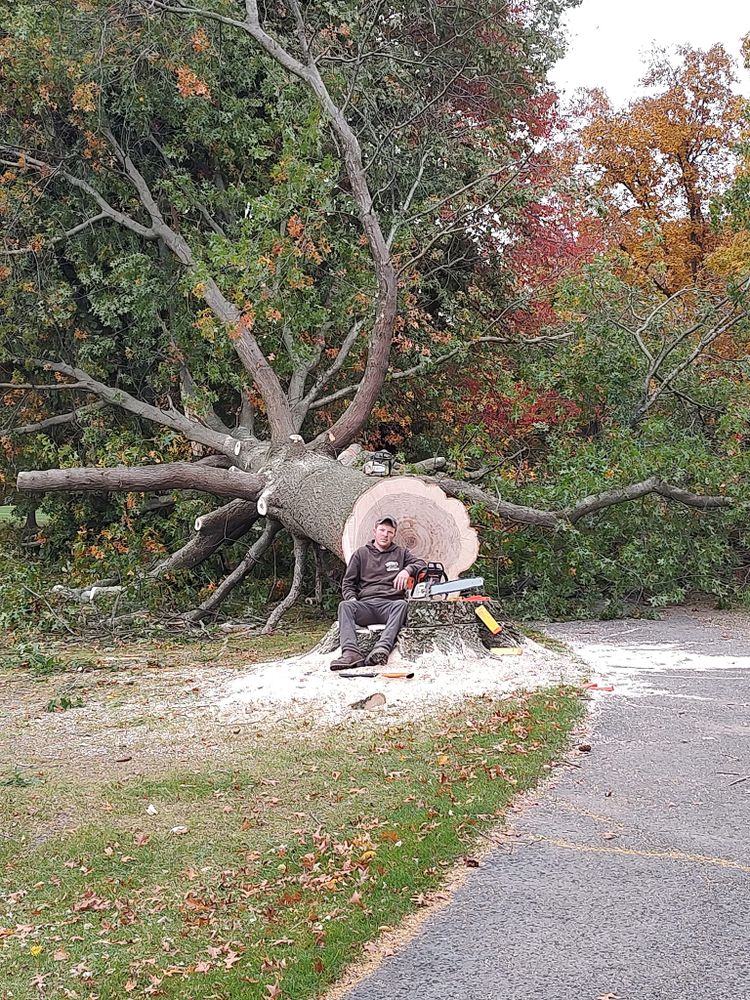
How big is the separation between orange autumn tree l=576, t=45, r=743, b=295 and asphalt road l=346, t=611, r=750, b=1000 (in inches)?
716

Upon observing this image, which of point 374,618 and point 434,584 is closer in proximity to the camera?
point 374,618

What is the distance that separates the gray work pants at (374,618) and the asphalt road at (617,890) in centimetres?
156

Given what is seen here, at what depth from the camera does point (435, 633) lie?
703 centimetres

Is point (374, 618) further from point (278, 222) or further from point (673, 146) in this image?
point (673, 146)

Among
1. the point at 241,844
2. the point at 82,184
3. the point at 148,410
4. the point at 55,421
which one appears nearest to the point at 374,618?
the point at 241,844

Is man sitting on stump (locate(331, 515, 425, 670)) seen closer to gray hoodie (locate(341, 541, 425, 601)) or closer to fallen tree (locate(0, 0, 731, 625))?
gray hoodie (locate(341, 541, 425, 601))

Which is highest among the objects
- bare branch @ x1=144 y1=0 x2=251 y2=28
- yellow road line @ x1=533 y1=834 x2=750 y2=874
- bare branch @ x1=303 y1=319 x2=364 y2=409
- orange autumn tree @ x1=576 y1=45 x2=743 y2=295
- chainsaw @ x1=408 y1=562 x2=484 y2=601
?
orange autumn tree @ x1=576 y1=45 x2=743 y2=295

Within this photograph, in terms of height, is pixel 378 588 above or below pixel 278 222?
below

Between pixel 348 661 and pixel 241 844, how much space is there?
9.18 ft

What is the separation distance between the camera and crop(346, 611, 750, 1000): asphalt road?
297 centimetres

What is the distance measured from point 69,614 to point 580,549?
4.84 metres

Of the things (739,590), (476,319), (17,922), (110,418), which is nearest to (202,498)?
(110,418)

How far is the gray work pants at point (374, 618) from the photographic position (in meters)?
6.88

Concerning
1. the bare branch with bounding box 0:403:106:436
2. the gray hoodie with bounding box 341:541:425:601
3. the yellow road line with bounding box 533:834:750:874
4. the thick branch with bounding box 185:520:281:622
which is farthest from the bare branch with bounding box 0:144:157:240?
the yellow road line with bounding box 533:834:750:874
